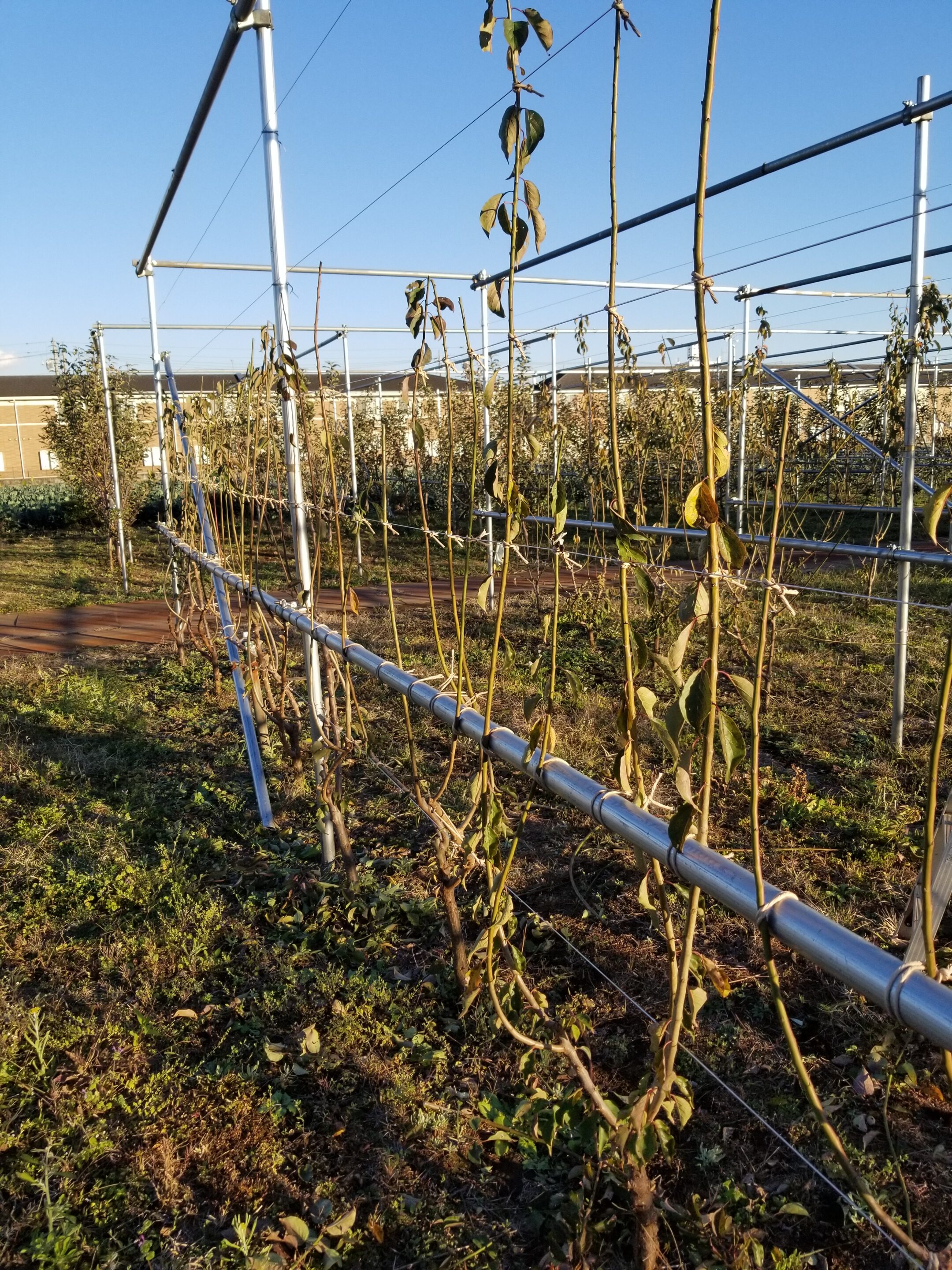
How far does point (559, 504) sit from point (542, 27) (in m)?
0.71

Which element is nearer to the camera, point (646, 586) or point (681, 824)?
point (681, 824)

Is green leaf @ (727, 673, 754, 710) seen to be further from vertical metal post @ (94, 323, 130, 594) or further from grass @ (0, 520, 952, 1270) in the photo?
vertical metal post @ (94, 323, 130, 594)

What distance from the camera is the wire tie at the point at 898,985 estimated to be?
0.85 m

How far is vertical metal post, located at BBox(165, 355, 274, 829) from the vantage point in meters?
3.49

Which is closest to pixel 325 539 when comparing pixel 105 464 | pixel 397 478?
pixel 105 464

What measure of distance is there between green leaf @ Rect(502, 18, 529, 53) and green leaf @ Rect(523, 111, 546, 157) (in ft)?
0.30

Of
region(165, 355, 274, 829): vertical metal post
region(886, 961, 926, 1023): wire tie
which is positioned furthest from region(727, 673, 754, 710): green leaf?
region(165, 355, 274, 829): vertical metal post

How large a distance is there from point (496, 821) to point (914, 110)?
241 cm

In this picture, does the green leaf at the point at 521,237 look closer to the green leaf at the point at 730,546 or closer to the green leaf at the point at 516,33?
the green leaf at the point at 516,33

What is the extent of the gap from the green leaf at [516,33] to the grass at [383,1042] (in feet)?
2.91

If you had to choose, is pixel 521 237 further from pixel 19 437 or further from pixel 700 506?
pixel 19 437

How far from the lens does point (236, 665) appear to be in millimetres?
3717

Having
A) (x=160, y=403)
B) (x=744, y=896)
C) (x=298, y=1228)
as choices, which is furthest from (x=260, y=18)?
(x=160, y=403)

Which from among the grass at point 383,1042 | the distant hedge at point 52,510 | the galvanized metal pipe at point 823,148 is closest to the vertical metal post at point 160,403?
the grass at point 383,1042
